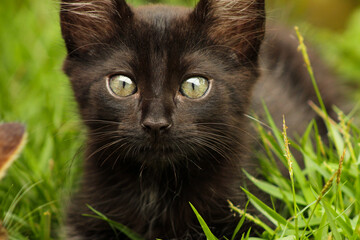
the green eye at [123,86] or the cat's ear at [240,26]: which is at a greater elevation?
the cat's ear at [240,26]

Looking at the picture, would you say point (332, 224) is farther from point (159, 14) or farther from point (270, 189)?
point (159, 14)

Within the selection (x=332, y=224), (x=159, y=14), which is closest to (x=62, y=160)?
(x=159, y=14)

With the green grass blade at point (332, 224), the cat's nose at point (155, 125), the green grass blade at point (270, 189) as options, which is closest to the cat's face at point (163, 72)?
the cat's nose at point (155, 125)

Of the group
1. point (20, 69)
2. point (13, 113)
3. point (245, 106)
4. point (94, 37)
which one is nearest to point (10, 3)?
point (20, 69)

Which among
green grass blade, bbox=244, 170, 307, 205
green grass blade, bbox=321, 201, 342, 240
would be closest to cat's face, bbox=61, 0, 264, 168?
green grass blade, bbox=244, 170, 307, 205

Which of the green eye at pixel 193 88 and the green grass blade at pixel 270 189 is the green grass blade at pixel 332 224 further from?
the green eye at pixel 193 88

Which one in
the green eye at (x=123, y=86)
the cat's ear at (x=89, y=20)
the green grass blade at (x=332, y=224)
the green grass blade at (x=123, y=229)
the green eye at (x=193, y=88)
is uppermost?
the cat's ear at (x=89, y=20)
